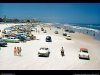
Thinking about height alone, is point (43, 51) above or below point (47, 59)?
above

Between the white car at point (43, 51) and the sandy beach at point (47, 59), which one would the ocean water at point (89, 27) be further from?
the white car at point (43, 51)

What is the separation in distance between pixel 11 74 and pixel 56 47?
7.58 ft

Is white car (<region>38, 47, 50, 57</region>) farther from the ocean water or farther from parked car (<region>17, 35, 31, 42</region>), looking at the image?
the ocean water

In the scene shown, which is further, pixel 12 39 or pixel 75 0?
pixel 12 39

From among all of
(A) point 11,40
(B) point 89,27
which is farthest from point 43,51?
(B) point 89,27

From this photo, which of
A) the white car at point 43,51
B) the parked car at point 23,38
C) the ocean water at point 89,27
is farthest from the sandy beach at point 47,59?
the ocean water at point 89,27

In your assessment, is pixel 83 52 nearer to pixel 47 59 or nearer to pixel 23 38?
pixel 47 59

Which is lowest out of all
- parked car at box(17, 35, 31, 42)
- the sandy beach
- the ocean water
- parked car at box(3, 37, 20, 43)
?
the ocean water

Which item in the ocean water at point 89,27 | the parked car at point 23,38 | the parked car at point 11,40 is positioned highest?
the parked car at point 11,40

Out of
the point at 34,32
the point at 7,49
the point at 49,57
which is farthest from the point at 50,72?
the point at 34,32

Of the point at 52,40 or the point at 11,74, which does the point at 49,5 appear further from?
the point at 11,74

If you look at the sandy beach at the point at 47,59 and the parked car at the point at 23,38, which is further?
the parked car at the point at 23,38

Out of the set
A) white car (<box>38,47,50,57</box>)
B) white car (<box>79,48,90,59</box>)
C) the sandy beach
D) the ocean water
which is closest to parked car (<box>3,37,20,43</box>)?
the sandy beach

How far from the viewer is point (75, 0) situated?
8391 millimetres
